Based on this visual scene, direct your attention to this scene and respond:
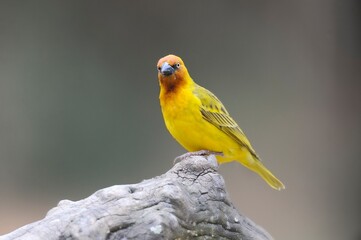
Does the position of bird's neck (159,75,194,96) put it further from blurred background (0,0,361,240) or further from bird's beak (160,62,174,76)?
blurred background (0,0,361,240)

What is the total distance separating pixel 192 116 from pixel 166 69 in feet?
0.77

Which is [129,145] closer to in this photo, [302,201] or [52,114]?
[52,114]

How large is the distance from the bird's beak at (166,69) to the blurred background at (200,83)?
5.35ft

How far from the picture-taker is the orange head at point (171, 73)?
307 cm

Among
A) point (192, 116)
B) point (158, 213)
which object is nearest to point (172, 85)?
point (192, 116)

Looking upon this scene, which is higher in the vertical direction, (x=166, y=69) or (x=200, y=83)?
(x=200, y=83)

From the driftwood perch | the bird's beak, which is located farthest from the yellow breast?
the driftwood perch

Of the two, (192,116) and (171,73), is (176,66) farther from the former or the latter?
(192,116)

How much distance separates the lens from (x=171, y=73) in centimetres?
308

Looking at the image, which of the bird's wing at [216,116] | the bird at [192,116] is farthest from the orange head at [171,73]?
the bird's wing at [216,116]

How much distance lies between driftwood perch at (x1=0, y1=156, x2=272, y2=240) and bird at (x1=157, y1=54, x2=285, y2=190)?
2.05ft

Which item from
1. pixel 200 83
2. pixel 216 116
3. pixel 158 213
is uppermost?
pixel 200 83

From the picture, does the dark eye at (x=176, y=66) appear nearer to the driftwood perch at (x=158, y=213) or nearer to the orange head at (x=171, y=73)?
the orange head at (x=171, y=73)

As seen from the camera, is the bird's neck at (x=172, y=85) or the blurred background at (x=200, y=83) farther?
the blurred background at (x=200, y=83)
